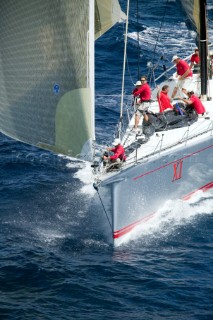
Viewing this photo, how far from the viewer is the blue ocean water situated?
20.8m

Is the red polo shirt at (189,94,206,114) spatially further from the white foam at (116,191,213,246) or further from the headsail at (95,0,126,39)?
the headsail at (95,0,126,39)

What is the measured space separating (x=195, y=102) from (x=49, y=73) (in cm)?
768

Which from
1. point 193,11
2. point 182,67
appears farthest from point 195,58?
point 193,11

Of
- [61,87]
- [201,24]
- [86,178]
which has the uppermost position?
[201,24]

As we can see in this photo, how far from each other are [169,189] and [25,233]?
5.09 m

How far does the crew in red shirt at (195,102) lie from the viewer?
27.0 m

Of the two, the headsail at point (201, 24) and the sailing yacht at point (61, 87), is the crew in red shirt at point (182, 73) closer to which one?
the headsail at point (201, 24)

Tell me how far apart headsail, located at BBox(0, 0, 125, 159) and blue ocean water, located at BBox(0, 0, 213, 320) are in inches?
145

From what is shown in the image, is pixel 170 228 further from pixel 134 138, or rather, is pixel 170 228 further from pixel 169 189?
pixel 134 138

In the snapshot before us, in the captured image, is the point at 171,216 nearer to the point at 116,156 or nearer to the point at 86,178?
the point at 116,156

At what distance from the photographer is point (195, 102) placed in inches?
1065

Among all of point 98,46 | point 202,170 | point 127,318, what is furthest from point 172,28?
point 127,318

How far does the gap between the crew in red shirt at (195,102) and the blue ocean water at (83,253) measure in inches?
124

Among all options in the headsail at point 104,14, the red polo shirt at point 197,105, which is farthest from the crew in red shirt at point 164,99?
the headsail at point 104,14
